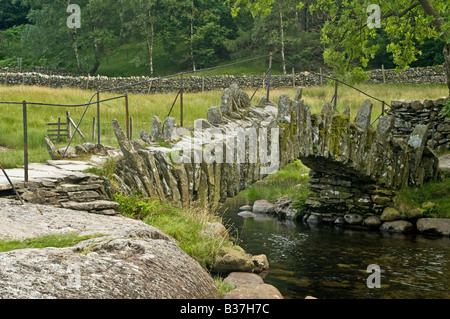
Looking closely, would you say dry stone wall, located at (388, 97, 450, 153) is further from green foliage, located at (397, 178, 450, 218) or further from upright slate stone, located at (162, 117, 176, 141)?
upright slate stone, located at (162, 117, 176, 141)

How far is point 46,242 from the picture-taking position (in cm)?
559

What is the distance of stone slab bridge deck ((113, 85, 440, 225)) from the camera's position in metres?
9.48

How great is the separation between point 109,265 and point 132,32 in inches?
1566

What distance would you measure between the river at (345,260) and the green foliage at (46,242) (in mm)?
4296

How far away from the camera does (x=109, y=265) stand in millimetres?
5094

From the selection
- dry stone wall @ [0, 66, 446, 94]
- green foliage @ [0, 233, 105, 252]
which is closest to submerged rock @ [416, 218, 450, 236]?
green foliage @ [0, 233, 105, 252]

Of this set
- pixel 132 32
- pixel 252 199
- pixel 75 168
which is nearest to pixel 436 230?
pixel 252 199

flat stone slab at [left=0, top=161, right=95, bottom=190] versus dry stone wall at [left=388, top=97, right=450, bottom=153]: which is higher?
dry stone wall at [left=388, top=97, right=450, bottom=153]

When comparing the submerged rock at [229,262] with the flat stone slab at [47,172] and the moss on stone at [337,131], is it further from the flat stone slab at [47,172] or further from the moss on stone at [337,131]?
the moss on stone at [337,131]

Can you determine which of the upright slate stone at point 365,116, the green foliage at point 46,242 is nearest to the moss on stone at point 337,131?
the upright slate stone at point 365,116

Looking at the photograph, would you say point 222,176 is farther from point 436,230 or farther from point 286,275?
point 436,230

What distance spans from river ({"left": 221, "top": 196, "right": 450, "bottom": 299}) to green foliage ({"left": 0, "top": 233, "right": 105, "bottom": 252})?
14.1ft

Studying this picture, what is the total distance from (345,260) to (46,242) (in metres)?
7.76

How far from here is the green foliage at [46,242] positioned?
532 cm
